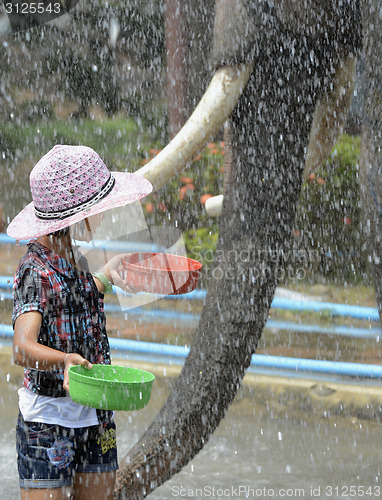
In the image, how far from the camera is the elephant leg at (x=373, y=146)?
1.96 metres

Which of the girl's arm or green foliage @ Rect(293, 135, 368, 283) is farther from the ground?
the girl's arm

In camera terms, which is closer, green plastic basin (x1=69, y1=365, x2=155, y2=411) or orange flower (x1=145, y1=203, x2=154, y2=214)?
green plastic basin (x1=69, y1=365, x2=155, y2=411)

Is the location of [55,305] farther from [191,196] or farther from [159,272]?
[191,196]

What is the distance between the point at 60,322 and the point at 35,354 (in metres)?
0.15

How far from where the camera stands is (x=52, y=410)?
1804 millimetres

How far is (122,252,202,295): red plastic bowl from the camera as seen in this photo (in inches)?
76.7

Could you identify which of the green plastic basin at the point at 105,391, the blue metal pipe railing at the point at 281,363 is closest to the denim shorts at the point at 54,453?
the green plastic basin at the point at 105,391

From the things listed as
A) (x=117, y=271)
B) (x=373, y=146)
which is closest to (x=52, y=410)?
(x=117, y=271)

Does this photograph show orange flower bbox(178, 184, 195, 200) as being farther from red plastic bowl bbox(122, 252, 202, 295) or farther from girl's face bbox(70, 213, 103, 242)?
girl's face bbox(70, 213, 103, 242)

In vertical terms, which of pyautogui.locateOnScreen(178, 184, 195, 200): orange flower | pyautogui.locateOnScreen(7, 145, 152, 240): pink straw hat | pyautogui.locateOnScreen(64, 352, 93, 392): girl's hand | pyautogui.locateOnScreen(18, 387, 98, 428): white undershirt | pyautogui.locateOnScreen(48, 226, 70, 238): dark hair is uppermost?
pyautogui.locateOnScreen(7, 145, 152, 240): pink straw hat

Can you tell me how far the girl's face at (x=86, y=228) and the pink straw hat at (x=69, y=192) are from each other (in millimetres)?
29

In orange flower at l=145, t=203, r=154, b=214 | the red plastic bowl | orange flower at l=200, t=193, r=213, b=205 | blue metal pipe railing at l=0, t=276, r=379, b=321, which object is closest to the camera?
the red plastic bowl

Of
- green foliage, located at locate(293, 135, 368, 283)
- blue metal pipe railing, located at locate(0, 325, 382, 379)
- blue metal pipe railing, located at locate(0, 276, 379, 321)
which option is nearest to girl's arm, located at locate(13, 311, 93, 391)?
blue metal pipe railing, located at locate(0, 325, 382, 379)

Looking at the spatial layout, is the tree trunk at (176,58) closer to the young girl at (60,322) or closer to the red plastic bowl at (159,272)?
the red plastic bowl at (159,272)
